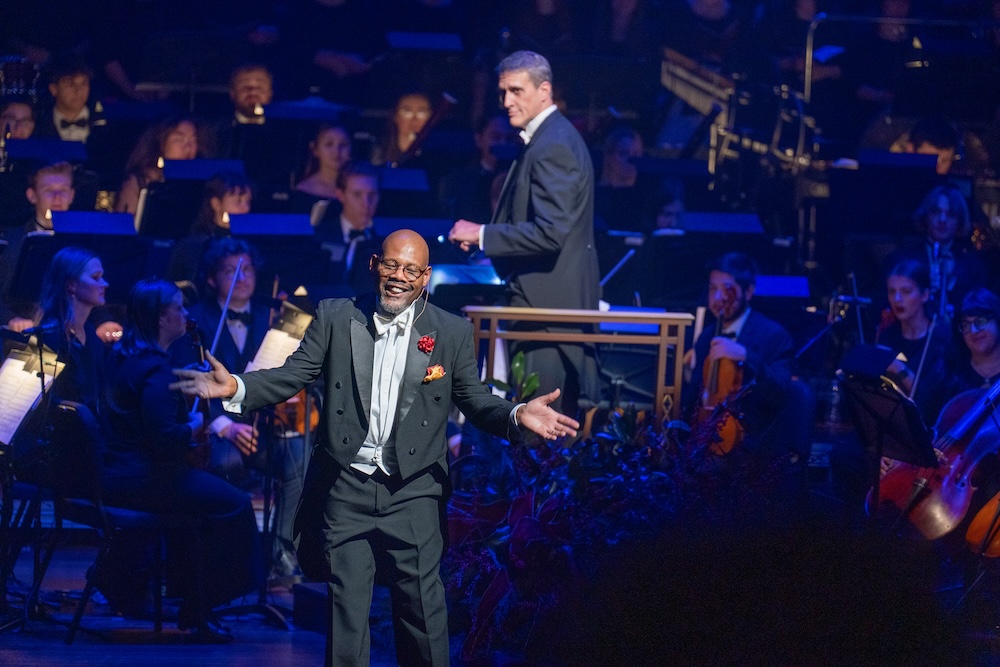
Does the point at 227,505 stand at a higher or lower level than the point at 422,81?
lower

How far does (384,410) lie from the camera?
3.52m

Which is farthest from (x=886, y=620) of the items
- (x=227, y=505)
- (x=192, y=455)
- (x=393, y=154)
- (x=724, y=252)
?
(x=393, y=154)

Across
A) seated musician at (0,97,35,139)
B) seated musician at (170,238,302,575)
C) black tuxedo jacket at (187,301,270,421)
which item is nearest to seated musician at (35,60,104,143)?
seated musician at (0,97,35,139)

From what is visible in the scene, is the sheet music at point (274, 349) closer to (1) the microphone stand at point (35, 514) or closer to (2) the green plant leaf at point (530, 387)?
(1) the microphone stand at point (35, 514)

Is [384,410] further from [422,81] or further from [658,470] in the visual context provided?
[422,81]

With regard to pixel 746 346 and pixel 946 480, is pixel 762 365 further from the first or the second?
pixel 946 480

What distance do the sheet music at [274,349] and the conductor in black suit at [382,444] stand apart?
5.40 feet

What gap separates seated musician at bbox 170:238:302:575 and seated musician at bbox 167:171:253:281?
0.47 metres

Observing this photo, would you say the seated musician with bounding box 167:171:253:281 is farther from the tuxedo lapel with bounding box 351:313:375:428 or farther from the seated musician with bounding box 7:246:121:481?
the tuxedo lapel with bounding box 351:313:375:428

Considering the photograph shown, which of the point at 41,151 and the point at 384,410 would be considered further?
the point at 41,151

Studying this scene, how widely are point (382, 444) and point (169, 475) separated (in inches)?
59.4

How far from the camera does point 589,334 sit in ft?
15.5

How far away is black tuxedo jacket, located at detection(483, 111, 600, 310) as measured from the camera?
468cm

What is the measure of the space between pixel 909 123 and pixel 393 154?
3.50m
